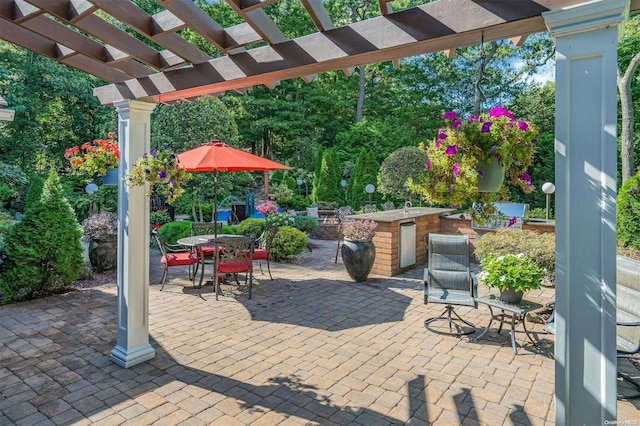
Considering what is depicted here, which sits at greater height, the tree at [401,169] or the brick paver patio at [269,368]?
the tree at [401,169]

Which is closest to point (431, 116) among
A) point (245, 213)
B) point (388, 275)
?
point (245, 213)

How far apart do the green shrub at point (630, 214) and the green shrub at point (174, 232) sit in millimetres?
7624

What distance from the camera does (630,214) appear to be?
18.7 feet

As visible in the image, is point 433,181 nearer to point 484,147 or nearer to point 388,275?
point 484,147

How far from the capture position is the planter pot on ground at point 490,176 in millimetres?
2090

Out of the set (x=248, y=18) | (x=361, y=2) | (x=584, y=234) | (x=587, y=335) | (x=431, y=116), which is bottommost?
(x=587, y=335)

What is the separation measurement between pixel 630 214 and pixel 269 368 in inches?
221

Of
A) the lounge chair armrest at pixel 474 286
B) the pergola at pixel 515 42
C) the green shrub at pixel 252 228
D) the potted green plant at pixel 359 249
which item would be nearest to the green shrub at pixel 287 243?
the green shrub at pixel 252 228

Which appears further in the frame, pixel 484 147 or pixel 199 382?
pixel 199 382

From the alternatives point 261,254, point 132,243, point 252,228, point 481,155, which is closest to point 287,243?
point 252,228

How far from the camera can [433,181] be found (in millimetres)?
2234

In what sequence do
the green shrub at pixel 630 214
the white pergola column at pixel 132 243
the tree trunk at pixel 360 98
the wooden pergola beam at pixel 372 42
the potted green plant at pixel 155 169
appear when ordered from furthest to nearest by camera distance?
the tree trunk at pixel 360 98, the green shrub at pixel 630 214, the white pergola column at pixel 132 243, the potted green plant at pixel 155 169, the wooden pergola beam at pixel 372 42

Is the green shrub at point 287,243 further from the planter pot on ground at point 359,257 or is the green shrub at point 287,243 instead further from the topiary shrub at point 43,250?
the topiary shrub at point 43,250

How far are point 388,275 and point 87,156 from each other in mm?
4898
